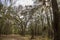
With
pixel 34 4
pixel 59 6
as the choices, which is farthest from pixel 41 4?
pixel 59 6

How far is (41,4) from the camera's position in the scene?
6.56ft

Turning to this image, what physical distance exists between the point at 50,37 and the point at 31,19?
0.33m

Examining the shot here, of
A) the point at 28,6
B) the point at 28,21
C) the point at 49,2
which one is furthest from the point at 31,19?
the point at 49,2

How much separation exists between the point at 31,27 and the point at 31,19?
0.34 feet

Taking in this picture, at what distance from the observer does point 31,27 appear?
6.39ft

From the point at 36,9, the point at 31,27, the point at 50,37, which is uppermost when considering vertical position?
the point at 36,9

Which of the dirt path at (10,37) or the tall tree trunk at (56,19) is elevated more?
the tall tree trunk at (56,19)

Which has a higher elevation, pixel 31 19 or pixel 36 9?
pixel 36 9

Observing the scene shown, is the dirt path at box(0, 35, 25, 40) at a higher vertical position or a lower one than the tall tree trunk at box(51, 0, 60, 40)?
lower

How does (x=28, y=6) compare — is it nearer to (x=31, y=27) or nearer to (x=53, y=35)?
(x=31, y=27)

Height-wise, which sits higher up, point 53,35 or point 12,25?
point 12,25

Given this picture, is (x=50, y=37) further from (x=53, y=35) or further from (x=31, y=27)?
(x=31, y=27)

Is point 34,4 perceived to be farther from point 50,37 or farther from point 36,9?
point 50,37

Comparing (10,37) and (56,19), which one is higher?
(56,19)
